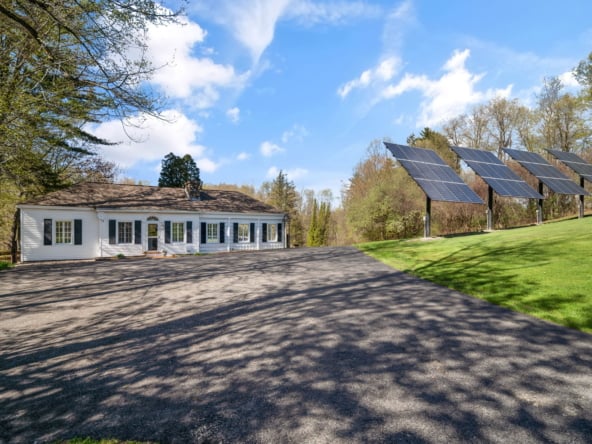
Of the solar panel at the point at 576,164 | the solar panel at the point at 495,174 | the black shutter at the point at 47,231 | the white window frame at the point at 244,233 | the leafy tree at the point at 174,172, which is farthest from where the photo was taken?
the leafy tree at the point at 174,172

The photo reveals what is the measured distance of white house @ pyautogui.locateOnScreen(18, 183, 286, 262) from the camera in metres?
18.1

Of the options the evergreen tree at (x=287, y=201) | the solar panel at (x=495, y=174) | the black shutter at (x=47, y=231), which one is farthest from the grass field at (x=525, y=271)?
the evergreen tree at (x=287, y=201)

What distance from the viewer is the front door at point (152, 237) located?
20844 millimetres

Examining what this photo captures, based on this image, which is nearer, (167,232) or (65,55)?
(65,55)

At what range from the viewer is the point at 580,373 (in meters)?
3.63

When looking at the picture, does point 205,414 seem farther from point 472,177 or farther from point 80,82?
point 472,177

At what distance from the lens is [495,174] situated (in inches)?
714

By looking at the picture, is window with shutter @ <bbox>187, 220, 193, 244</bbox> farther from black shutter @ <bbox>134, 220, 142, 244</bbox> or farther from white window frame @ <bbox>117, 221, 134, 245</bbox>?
white window frame @ <bbox>117, 221, 134, 245</bbox>

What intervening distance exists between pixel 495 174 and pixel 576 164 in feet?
26.2

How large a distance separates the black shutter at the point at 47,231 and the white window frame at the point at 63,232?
0.86 feet

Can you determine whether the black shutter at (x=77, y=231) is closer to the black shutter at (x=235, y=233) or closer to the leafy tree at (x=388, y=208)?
the black shutter at (x=235, y=233)

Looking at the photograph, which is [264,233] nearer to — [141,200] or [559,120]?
[141,200]

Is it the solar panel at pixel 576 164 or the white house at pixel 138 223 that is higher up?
the solar panel at pixel 576 164

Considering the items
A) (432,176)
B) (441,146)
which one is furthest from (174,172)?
(441,146)
